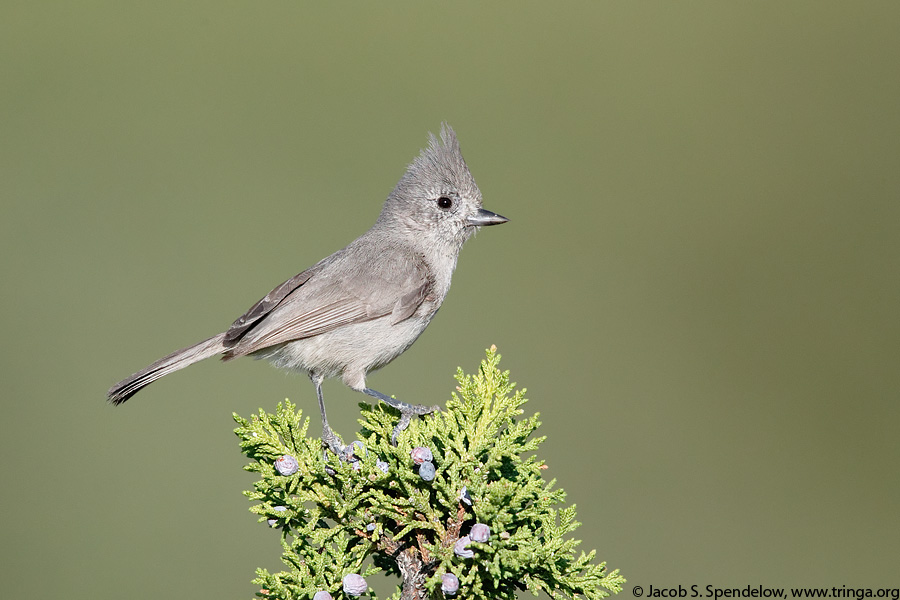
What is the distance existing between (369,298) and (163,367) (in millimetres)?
702

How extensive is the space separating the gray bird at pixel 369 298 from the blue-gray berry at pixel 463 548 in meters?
0.91

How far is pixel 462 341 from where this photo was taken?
14.2 ft

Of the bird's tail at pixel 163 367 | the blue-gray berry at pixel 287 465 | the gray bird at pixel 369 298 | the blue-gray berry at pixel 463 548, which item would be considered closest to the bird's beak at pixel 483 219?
the gray bird at pixel 369 298

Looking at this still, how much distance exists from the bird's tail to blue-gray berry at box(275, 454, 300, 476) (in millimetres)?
894

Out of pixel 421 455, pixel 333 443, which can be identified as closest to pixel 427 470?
pixel 421 455

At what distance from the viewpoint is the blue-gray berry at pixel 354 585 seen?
1438 millimetres

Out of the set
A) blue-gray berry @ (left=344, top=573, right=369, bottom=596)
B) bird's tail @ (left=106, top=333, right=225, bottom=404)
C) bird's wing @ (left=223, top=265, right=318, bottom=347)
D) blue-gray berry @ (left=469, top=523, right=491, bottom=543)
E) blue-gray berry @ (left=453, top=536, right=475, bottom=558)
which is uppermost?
bird's wing @ (left=223, top=265, right=318, bottom=347)

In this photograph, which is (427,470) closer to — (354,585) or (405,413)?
(354,585)

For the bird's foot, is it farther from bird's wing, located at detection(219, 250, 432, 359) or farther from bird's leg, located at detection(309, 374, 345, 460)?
bird's wing, located at detection(219, 250, 432, 359)

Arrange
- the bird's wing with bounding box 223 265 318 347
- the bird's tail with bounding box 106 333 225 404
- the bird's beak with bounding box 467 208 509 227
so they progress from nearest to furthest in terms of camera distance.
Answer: the bird's tail with bounding box 106 333 225 404 < the bird's wing with bounding box 223 265 318 347 < the bird's beak with bounding box 467 208 509 227

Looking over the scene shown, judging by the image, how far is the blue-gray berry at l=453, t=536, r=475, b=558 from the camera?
138 cm

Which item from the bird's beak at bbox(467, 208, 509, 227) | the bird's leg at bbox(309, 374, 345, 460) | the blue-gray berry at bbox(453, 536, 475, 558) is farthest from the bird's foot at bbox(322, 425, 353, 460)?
the bird's beak at bbox(467, 208, 509, 227)

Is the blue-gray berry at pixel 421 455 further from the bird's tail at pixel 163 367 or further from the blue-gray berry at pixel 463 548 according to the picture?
the bird's tail at pixel 163 367

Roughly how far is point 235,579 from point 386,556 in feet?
7.24
